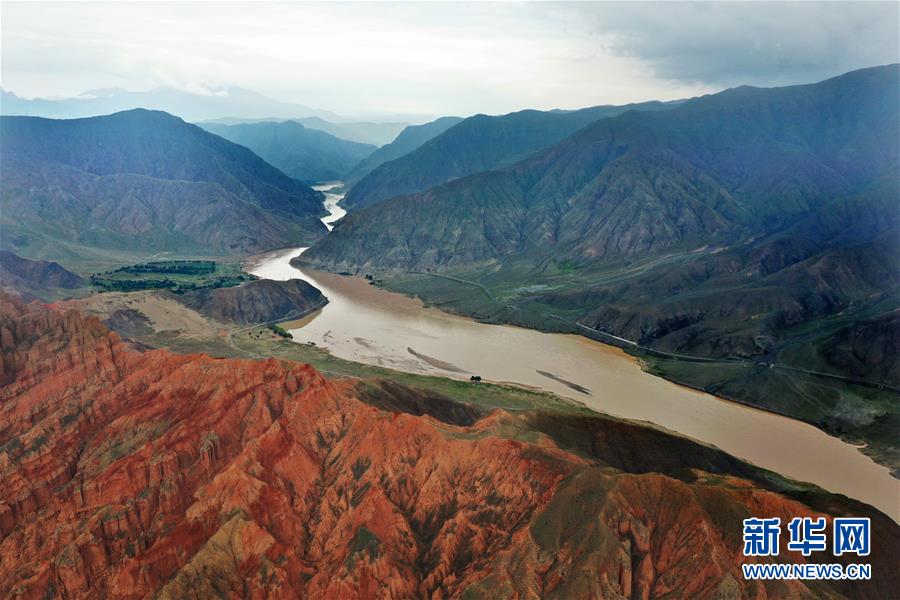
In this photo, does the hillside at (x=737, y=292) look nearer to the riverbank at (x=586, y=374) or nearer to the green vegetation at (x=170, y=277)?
the riverbank at (x=586, y=374)

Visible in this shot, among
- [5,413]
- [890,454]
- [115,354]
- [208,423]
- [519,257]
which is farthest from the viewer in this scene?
[519,257]

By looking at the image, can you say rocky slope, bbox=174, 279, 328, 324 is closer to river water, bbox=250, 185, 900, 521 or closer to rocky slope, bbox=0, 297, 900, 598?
river water, bbox=250, 185, 900, 521

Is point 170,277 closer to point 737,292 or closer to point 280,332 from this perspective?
point 280,332

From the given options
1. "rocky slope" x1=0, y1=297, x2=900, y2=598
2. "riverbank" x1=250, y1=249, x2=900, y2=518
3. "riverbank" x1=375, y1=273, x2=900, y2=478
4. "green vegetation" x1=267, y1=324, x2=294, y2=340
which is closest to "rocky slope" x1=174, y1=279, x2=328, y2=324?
"riverbank" x1=250, y1=249, x2=900, y2=518

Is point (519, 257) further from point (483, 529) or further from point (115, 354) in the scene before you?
point (483, 529)

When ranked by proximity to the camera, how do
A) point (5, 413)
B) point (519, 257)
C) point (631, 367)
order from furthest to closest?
point (519, 257) < point (631, 367) < point (5, 413)

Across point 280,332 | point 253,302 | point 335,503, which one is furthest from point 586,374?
point 253,302

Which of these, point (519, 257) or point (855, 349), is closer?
point (855, 349)

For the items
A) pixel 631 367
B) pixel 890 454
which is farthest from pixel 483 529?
pixel 631 367
